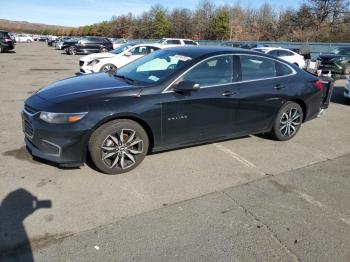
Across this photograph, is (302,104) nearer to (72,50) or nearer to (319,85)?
(319,85)

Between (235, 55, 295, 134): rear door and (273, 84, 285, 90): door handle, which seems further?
(273, 84, 285, 90): door handle

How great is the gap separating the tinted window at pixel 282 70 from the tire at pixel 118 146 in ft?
8.96

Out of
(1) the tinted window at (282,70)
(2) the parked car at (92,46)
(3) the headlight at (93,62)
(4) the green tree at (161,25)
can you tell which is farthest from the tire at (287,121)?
(4) the green tree at (161,25)

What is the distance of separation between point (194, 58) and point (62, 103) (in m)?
1.95

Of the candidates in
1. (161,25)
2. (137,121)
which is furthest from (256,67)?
(161,25)

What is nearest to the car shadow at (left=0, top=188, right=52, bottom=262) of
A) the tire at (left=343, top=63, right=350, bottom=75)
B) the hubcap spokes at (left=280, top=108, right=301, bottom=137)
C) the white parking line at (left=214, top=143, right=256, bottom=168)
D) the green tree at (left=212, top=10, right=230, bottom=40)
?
the white parking line at (left=214, top=143, right=256, bottom=168)

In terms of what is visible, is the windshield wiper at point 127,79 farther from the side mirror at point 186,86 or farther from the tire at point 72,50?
the tire at point 72,50

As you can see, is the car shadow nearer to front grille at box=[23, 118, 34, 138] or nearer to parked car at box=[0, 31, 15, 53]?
front grille at box=[23, 118, 34, 138]

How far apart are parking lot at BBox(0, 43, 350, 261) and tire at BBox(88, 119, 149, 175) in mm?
151

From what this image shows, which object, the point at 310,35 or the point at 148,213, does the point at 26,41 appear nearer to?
the point at 310,35

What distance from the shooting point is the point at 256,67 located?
5.38 meters

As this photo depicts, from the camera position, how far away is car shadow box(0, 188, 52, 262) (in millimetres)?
2791

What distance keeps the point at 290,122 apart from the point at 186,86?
243 centimetres

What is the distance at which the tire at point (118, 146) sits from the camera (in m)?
4.09
